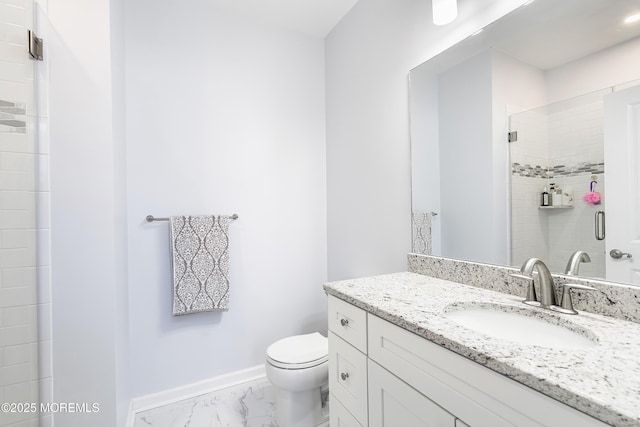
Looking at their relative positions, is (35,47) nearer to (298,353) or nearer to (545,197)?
(298,353)

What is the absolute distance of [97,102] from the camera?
114 cm

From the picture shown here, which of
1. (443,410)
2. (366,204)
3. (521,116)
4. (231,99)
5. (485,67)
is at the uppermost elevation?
(231,99)

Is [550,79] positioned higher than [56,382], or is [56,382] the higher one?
[550,79]

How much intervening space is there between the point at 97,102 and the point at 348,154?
1.40m

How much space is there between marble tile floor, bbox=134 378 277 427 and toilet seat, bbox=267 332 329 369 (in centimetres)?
41

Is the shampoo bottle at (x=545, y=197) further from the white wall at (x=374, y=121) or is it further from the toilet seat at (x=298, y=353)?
the toilet seat at (x=298, y=353)

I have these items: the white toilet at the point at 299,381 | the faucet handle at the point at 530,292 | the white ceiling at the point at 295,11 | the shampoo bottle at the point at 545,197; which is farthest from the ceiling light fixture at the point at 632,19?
the white toilet at the point at 299,381

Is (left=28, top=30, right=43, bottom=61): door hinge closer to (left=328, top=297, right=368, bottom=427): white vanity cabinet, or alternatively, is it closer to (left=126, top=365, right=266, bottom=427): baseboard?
(left=328, top=297, right=368, bottom=427): white vanity cabinet

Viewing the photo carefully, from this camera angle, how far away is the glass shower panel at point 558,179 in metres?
0.85

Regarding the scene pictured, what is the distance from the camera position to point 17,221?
999 millimetres

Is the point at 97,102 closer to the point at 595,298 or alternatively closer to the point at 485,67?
the point at 485,67

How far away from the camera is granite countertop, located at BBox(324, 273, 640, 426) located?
45cm

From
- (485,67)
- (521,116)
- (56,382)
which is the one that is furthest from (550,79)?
(56,382)

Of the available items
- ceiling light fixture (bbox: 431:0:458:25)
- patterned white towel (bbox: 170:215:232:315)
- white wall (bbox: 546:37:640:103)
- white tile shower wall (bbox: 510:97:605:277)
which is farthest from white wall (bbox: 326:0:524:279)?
patterned white towel (bbox: 170:215:232:315)
